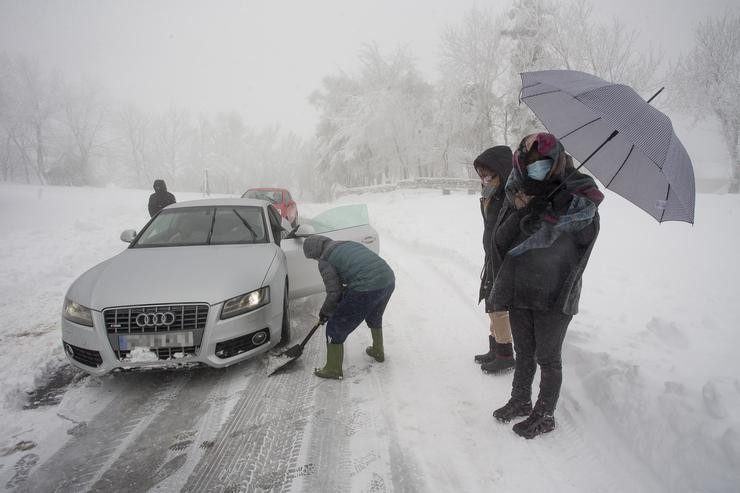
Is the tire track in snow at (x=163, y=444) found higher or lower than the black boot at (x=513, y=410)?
lower

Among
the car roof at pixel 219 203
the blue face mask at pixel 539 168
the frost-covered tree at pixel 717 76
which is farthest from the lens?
the frost-covered tree at pixel 717 76

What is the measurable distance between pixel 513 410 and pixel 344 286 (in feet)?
5.25

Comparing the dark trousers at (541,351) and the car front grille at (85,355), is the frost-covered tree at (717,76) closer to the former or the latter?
the dark trousers at (541,351)

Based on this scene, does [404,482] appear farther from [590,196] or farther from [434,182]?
[434,182]

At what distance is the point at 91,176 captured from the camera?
38656mm

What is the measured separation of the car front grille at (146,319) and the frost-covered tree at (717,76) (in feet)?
77.8

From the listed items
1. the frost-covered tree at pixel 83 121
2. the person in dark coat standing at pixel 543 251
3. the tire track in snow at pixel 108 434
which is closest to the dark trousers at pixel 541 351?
the person in dark coat standing at pixel 543 251

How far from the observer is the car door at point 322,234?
407 cm

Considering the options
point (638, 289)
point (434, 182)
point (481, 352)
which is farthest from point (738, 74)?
point (481, 352)

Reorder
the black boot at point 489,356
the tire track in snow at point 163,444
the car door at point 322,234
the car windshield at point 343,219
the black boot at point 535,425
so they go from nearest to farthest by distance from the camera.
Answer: the tire track in snow at point 163,444 < the black boot at point 535,425 < the black boot at point 489,356 < the car door at point 322,234 < the car windshield at point 343,219

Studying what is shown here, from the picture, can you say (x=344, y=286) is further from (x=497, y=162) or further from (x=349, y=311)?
(x=497, y=162)

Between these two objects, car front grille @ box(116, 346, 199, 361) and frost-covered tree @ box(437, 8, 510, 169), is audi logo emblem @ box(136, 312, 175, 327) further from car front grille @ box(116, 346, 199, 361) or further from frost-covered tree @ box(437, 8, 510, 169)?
frost-covered tree @ box(437, 8, 510, 169)

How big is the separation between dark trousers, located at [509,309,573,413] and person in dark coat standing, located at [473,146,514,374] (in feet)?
0.77

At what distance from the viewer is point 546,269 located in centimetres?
211
